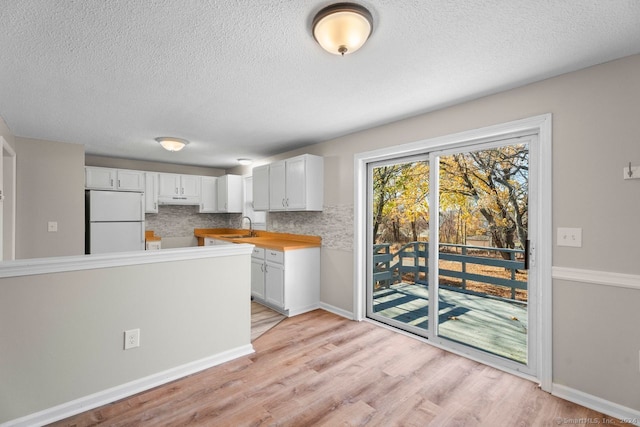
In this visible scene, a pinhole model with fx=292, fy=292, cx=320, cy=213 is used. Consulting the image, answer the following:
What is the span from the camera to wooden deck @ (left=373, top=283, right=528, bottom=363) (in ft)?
8.41

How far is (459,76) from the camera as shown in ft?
6.88

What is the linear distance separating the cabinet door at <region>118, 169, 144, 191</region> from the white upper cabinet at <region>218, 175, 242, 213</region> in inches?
53.2

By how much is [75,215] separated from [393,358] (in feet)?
14.4

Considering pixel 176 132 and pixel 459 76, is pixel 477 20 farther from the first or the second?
pixel 176 132

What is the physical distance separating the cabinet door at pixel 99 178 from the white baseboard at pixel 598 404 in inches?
234

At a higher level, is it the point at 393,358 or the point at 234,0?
the point at 234,0

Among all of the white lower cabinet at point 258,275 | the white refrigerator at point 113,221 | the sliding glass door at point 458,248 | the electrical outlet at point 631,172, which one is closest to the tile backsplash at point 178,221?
the white refrigerator at point 113,221

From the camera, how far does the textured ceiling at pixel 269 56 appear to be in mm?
1427

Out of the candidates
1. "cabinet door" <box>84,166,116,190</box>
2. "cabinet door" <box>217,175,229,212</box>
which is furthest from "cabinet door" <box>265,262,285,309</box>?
"cabinet door" <box>84,166,116,190</box>

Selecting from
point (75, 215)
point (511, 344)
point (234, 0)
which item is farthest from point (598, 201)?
point (75, 215)

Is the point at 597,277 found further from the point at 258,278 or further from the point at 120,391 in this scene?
the point at 258,278

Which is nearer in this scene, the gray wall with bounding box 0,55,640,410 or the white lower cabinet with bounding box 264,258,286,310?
the gray wall with bounding box 0,55,640,410

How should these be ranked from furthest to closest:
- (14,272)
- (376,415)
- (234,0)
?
(376,415), (14,272), (234,0)

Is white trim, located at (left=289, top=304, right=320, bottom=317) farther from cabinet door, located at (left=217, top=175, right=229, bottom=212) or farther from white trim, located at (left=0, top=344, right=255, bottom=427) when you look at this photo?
cabinet door, located at (left=217, top=175, right=229, bottom=212)
